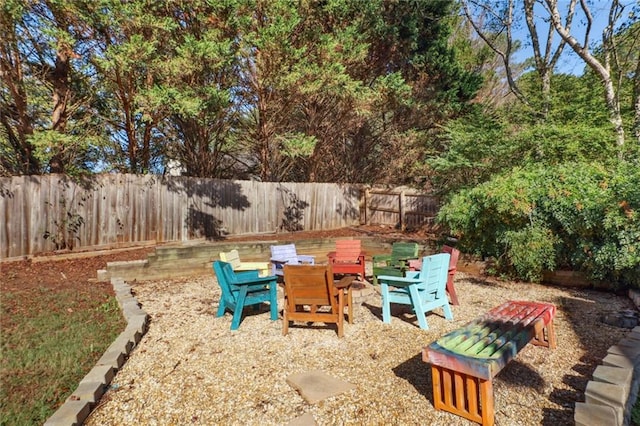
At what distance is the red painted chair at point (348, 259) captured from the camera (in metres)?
6.16

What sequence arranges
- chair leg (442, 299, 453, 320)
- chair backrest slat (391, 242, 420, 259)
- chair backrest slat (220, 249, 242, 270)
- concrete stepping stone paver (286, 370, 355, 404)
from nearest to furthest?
concrete stepping stone paver (286, 370, 355, 404)
chair leg (442, 299, 453, 320)
chair backrest slat (220, 249, 242, 270)
chair backrest slat (391, 242, 420, 259)

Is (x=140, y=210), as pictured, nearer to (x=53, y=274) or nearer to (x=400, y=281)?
(x=53, y=274)

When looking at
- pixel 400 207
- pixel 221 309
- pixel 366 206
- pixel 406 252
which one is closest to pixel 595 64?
pixel 400 207

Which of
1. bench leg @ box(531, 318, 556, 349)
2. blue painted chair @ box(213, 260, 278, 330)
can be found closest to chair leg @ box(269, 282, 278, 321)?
blue painted chair @ box(213, 260, 278, 330)

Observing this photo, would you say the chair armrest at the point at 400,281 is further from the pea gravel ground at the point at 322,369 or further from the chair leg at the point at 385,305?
the pea gravel ground at the point at 322,369

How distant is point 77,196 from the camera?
7258mm

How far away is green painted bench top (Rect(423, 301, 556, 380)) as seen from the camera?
2.26 metres

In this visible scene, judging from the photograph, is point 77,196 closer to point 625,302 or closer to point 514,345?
point 514,345

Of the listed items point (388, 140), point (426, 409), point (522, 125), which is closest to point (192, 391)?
point (426, 409)

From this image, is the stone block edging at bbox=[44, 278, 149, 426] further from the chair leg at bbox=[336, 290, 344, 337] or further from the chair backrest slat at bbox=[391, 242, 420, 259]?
the chair backrest slat at bbox=[391, 242, 420, 259]

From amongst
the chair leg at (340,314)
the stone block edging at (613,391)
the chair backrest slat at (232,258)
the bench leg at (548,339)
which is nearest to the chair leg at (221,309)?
the chair backrest slat at (232,258)

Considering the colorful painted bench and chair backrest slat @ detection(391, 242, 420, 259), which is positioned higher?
chair backrest slat @ detection(391, 242, 420, 259)

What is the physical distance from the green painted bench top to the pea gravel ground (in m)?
0.44

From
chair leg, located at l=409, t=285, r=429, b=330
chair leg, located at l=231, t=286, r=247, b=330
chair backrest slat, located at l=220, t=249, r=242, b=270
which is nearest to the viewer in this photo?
chair leg, located at l=409, t=285, r=429, b=330
